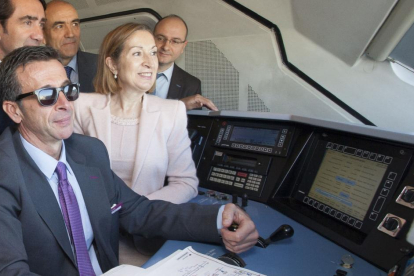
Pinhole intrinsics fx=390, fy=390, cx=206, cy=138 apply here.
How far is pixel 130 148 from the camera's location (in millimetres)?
2006

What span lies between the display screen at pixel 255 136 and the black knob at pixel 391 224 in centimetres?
68

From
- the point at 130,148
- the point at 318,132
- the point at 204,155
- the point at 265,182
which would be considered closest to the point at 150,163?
the point at 130,148

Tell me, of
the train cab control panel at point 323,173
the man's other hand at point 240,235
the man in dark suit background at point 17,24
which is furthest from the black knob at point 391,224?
the man in dark suit background at point 17,24

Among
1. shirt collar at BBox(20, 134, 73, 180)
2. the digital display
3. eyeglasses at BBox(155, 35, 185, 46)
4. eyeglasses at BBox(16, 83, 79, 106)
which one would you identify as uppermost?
eyeglasses at BBox(155, 35, 185, 46)

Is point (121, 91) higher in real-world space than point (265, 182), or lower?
higher

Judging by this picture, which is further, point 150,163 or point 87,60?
point 87,60

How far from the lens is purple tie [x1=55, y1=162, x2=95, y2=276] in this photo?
53.6 inches

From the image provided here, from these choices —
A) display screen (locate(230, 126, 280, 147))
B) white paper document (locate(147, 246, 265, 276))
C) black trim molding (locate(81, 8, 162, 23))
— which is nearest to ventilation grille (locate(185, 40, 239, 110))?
black trim molding (locate(81, 8, 162, 23))

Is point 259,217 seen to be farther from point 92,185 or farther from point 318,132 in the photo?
point 92,185

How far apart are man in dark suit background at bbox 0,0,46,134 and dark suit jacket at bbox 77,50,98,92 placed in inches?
21.8

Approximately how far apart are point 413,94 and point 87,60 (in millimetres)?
2320

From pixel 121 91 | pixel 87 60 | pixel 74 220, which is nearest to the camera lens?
pixel 74 220

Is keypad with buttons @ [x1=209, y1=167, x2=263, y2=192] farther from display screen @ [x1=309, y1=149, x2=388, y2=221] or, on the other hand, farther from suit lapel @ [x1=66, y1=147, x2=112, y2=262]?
suit lapel @ [x1=66, y1=147, x2=112, y2=262]

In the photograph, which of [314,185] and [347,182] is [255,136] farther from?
[347,182]
